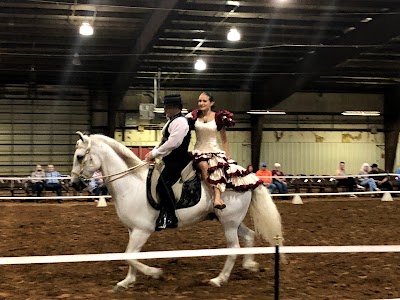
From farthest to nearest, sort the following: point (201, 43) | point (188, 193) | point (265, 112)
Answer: point (265, 112), point (201, 43), point (188, 193)

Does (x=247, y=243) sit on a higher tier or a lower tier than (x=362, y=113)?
lower

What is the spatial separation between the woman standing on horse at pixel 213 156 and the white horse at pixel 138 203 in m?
0.14

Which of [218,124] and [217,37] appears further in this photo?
[217,37]

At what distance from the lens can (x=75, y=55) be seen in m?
19.0

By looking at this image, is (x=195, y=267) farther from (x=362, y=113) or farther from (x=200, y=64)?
(x=362, y=113)

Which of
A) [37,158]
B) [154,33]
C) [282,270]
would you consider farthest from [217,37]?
[282,270]

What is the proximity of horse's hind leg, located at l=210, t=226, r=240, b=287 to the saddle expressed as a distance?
1.79ft

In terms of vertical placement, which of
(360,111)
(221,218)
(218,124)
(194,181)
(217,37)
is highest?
(217,37)

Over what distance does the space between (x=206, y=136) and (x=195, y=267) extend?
1.73 metres

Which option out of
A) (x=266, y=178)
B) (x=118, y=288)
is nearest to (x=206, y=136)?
(x=118, y=288)

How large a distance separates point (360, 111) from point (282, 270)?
23.0 m

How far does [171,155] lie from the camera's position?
5.59 m

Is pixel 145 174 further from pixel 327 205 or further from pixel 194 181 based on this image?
pixel 327 205

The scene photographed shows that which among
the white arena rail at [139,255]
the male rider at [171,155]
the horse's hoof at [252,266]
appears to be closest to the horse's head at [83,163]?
the male rider at [171,155]
